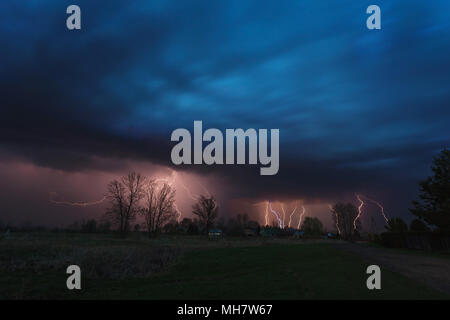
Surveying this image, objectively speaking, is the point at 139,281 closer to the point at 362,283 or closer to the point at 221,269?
the point at 221,269

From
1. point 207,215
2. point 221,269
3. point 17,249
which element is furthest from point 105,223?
point 221,269

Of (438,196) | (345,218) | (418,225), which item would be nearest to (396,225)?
(418,225)

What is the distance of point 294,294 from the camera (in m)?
11.2

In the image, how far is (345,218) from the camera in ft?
403

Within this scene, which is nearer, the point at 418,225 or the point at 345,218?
the point at 418,225

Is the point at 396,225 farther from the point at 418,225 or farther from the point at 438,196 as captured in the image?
the point at 438,196

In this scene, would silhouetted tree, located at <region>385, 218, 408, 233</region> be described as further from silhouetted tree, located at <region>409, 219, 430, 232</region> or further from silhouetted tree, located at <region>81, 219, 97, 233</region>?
silhouetted tree, located at <region>81, 219, 97, 233</region>

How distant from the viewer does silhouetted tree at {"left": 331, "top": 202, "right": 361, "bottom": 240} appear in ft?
386

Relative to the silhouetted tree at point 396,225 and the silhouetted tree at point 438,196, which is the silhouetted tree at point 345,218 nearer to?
the silhouetted tree at point 396,225

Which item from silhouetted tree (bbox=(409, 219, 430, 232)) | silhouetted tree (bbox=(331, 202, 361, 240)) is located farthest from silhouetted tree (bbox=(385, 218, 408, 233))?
silhouetted tree (bbox=(331, 202, 361, 240))
